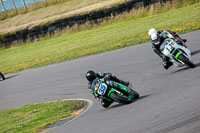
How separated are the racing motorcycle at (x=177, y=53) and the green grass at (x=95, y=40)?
9.23 meters

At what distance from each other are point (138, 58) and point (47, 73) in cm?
596

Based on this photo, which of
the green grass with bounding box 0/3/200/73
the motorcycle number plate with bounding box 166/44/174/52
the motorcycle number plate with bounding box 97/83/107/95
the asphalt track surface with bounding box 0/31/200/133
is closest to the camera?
the asphalt track surface with bounding box 0/31/200/133

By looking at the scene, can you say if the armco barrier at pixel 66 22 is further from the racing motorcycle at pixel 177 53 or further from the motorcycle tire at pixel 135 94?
the motorcycle tire at pixel 135 94

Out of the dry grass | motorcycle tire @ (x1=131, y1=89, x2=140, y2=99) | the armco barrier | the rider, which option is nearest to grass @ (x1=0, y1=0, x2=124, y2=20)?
the dry grass

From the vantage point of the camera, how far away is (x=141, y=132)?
269 inches

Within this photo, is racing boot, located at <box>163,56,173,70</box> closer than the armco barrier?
Yes

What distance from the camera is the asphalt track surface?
7.21 metres

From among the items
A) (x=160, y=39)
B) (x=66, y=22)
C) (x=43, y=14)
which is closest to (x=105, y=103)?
(x=160, y=39)

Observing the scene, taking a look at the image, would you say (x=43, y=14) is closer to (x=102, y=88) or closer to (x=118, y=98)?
(x=102, y=88)

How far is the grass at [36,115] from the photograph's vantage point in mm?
10848

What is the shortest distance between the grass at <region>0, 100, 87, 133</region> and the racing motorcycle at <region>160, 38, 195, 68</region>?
2.93m

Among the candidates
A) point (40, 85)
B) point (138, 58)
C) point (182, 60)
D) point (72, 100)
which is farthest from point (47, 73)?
point (182, 60)

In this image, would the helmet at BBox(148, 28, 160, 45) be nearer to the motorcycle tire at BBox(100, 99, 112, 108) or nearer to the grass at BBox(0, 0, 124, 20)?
the motorcycle tire at BBox(100, 99, 112, 108)

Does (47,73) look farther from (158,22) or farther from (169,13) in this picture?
(169,13)
